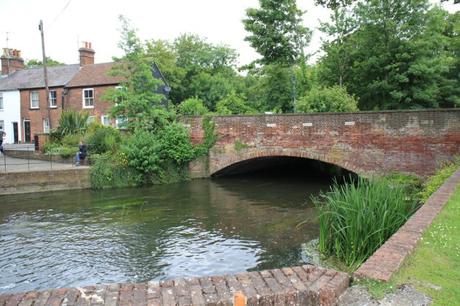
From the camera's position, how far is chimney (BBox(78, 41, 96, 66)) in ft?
115

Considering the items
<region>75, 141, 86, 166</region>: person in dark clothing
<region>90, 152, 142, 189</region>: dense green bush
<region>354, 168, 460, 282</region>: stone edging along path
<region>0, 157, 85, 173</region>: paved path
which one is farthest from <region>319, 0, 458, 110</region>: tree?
<region>0, 157, 85, 173</region>: paved path

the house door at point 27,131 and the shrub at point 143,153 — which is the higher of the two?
the house door at point 27,131

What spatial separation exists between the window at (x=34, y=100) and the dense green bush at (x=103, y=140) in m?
16.0

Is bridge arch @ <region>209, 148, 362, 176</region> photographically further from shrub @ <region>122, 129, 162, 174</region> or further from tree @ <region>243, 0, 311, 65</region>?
tree @ <region>243, 0, 311, 65</region>

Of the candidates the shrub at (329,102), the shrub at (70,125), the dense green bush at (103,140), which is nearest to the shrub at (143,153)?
the dense green bush at (103,140)

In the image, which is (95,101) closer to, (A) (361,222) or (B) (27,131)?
(B) (27,131)

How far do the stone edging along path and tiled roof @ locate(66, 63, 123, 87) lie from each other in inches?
1114

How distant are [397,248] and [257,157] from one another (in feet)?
47.0

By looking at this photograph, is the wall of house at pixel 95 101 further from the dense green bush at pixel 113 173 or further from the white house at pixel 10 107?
the dense green bush at pixel 113 173

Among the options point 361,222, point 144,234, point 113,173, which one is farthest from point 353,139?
point 113,173

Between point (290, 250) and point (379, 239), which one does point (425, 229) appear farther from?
point (290, 250)

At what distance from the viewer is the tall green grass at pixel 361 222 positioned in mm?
6605

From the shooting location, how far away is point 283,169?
24.6 metres

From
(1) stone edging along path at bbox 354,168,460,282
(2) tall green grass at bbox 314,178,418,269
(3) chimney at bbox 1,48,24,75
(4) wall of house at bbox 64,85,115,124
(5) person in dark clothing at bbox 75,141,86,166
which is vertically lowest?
(2) tall green grass at bbox 314,178,418,269
